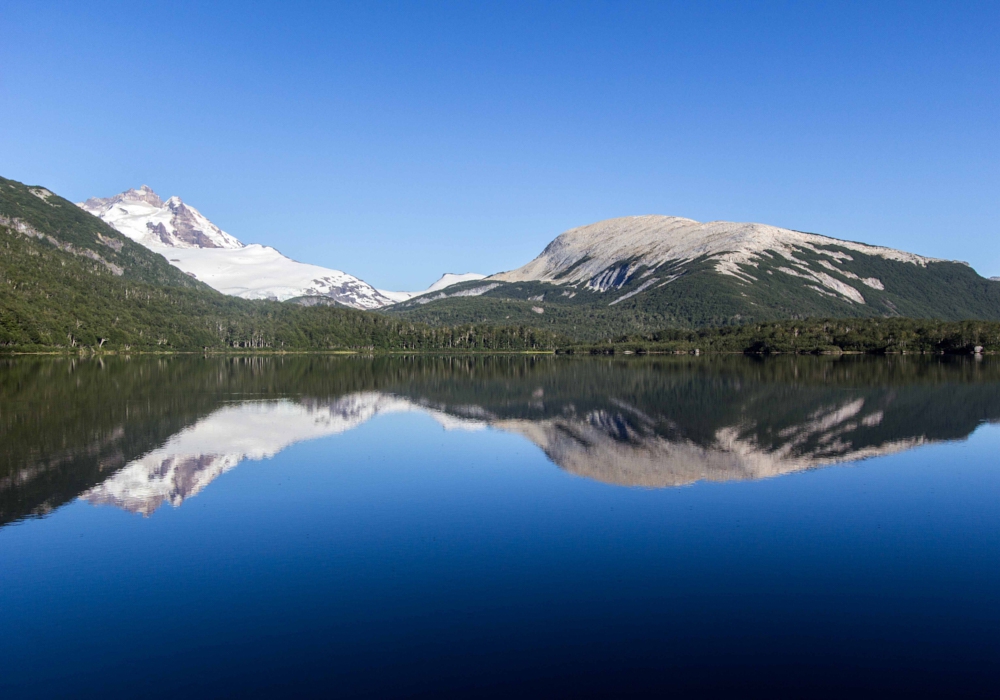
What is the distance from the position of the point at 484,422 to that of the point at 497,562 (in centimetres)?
3550

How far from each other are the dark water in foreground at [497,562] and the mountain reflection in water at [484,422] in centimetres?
43

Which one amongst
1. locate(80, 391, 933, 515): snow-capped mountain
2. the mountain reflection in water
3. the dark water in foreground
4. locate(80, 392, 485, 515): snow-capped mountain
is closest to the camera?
the dark water in foreground

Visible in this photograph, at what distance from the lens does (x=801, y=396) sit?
74875 millimetres

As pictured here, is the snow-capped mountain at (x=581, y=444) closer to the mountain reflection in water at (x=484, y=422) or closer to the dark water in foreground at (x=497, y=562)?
the mountain reflection in water at (x=484, y=422)

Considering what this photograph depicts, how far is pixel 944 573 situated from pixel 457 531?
1585cm

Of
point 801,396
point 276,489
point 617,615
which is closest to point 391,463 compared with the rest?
point 276,489

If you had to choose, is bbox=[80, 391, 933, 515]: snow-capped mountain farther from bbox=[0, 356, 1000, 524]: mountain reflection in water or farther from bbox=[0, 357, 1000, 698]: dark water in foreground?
bbox=[0, 357, 1000, 698]: dark water in foreground

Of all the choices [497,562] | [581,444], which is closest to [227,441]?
[581,444]

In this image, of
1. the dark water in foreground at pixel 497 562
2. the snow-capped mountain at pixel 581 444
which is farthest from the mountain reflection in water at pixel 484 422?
the dark water in foreground at pixel 497 562

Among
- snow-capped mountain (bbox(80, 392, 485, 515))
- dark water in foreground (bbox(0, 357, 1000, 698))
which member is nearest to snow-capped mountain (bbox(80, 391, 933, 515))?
snow-capped mountain (bbox(80, 392, 485, 515))

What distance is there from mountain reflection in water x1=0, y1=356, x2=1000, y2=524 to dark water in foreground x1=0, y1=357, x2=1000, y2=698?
0.43m

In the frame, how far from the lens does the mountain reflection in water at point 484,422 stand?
34969 millimetres

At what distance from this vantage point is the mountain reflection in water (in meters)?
35.0

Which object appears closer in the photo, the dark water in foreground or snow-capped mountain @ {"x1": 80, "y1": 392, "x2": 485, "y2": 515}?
the dark water in foreground
